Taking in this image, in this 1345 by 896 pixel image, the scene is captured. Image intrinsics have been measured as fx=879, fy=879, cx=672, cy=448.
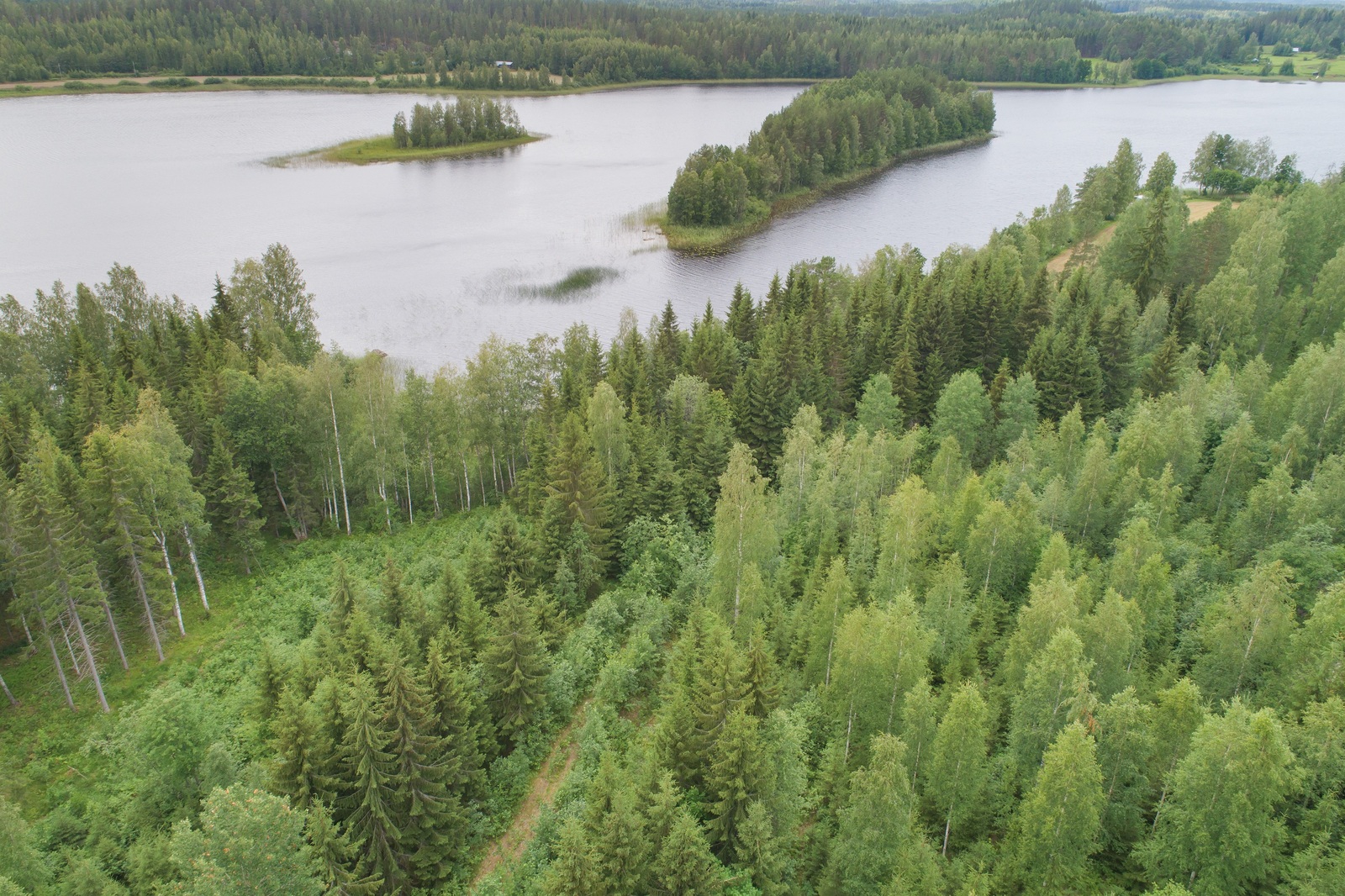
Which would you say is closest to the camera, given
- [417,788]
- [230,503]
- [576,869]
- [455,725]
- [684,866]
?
[576,869]

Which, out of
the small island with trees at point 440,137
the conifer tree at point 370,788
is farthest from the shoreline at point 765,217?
the conifer tree at point 370,788

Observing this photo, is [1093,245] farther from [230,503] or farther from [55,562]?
[55,562]

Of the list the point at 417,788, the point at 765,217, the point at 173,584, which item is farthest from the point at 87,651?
the point at 765,217

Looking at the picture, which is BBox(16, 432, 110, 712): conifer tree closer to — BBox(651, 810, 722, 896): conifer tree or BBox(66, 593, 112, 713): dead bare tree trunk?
BBox(66, 593, 112, 713): dead bare tree trunk

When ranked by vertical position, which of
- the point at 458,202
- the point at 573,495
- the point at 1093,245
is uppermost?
the point at 458,202

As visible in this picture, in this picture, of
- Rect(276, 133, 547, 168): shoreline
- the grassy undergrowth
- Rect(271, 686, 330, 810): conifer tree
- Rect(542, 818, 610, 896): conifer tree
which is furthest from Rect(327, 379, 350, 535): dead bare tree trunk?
Rect(276, 133, 547, 168): shoreline

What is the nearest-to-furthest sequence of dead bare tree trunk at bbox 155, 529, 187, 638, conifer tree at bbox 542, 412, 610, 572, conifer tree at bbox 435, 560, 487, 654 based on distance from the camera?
conifer tree at bbox 435, 560, 487, 654 < dead bare tree trunk at bbox 155, 529, 187, 638 < conifer tree at bbox 542, 412, 610, 572
